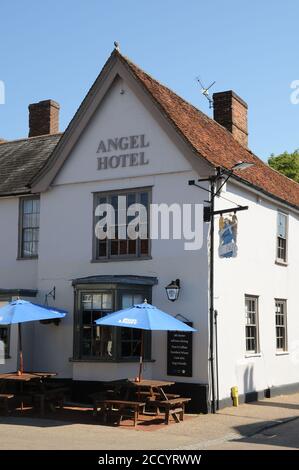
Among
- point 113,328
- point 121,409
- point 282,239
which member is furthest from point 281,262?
point 121,409

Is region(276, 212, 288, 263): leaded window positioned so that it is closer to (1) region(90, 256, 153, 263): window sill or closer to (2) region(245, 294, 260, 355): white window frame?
(2) region(245, 294, 260, 355): white window frame

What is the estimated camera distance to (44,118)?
2383 centimetres

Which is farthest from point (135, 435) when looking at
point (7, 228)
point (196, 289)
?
point (7, 228)

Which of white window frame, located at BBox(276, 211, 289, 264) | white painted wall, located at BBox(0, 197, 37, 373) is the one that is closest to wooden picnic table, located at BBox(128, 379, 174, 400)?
white painted wall, located at BBox(0, 197, 37, 373)

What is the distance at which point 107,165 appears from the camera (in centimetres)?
1681

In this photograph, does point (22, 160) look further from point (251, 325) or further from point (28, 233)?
point (251, 325)

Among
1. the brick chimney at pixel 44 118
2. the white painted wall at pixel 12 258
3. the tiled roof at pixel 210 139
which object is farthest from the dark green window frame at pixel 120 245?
the brick chimney at pixel 44 118

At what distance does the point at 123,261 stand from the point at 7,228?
435 cm

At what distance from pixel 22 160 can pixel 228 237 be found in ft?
28.1

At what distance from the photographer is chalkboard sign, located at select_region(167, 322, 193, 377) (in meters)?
14.9

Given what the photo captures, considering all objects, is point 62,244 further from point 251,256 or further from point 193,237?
point 251,256

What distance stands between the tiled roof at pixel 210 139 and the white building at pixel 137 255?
7 centimetres

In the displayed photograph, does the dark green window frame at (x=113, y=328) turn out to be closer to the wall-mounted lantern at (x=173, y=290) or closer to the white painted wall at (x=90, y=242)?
the white painted wall at (x=90, y=242)

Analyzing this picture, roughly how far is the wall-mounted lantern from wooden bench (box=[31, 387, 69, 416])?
325 centimetres
